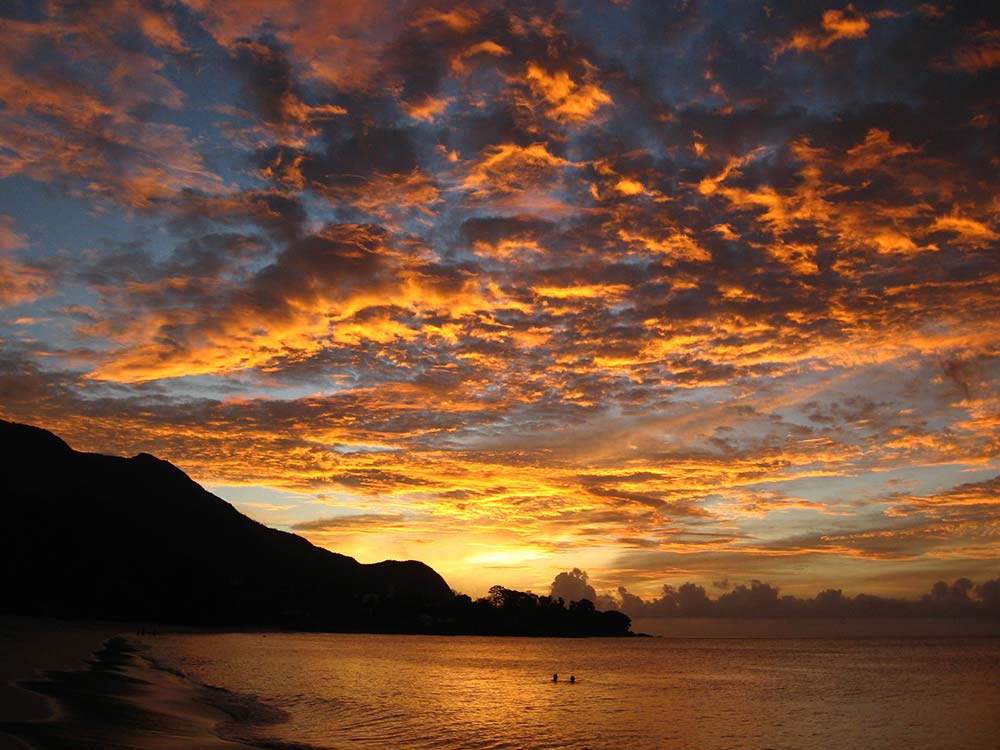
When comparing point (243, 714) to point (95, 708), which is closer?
point (95, 708)

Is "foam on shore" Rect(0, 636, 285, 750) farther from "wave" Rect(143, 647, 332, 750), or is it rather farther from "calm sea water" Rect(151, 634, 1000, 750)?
"calm sea water" Rect(151, 634, 1000, 750)


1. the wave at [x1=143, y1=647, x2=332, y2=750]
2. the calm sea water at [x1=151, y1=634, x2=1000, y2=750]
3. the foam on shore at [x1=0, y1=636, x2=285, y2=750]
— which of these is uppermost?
the foam on shore at [x1=0, y1=636, x2=285, y2=750]

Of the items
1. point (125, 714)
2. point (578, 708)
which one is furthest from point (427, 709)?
point (125, 714)

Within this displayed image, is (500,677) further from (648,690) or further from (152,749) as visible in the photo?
(152,749)

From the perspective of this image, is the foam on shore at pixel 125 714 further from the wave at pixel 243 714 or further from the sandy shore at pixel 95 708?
the wave at pixel 243 714

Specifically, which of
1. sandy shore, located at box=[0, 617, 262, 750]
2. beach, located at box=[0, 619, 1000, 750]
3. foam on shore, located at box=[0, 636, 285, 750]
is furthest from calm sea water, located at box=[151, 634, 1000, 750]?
sandy shore, located at box=[0, 617, 262, 750]

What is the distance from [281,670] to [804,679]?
74114mm

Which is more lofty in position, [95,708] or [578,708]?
[95,708]

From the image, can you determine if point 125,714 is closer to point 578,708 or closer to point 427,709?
point 427,709

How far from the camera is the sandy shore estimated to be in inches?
1013

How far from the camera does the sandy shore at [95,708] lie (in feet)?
84.4

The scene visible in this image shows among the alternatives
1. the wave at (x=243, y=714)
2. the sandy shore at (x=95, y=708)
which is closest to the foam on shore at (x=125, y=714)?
the sandy shore at (x=95, y=708)

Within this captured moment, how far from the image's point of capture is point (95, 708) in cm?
3428

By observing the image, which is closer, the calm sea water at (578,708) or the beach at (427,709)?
the beach at (427,709)
